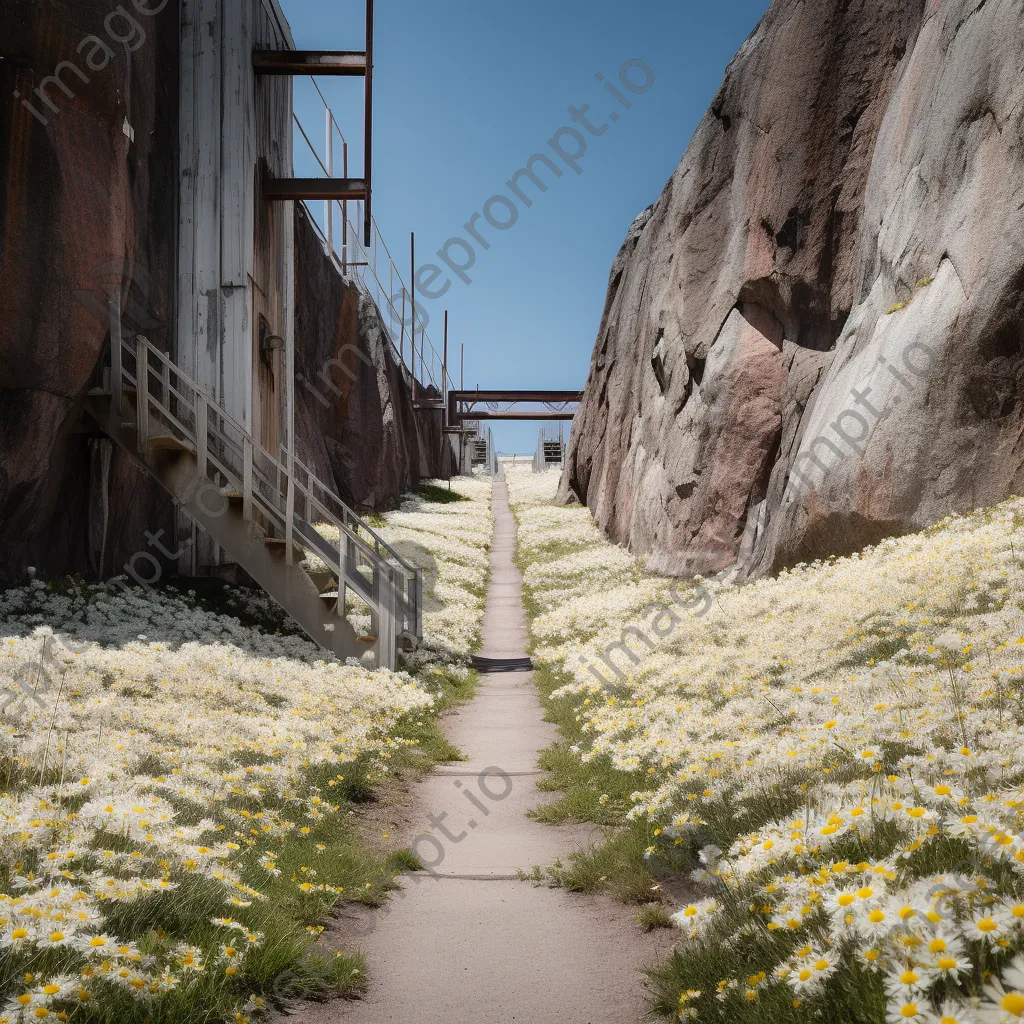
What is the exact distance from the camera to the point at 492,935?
17.2 feet

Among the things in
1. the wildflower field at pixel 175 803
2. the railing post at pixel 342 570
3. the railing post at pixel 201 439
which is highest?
the railing post at pixel 201 439

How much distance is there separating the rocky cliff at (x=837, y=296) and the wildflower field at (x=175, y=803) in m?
7.11

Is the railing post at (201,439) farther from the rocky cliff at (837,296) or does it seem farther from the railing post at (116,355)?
the rocky cliff at (837,296)

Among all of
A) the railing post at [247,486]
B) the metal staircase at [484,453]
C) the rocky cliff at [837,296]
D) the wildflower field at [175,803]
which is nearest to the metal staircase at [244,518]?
the railing post at [247,486]

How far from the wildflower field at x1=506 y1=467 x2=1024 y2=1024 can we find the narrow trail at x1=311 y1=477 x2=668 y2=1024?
42 centimetres

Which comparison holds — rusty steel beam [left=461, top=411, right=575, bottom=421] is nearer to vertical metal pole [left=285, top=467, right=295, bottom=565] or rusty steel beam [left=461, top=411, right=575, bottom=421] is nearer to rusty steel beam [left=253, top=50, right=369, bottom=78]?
rusty steel beam [left=253, top=50, right=369, bottom=78]

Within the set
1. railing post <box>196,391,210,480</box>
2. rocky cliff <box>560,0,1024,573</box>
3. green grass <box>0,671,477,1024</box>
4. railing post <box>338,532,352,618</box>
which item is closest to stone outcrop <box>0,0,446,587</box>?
railing post <box>196,391,210,480</box>

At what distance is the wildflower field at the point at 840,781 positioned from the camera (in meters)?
2.95

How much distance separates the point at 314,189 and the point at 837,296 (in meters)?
10.1

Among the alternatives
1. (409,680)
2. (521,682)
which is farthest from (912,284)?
(409,680)

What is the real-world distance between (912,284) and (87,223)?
1199 cm

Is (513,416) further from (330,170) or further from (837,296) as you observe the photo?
(837,296)

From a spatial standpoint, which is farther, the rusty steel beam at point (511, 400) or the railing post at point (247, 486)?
the rusty steel beam at point (511, 400)

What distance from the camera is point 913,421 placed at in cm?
1209
